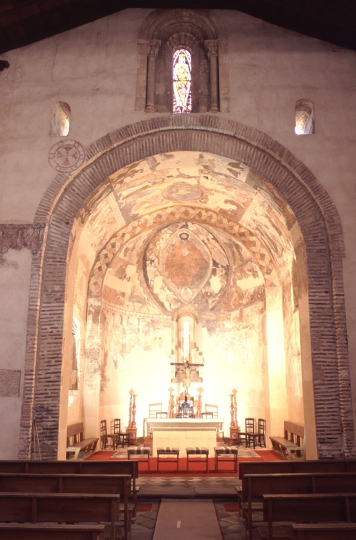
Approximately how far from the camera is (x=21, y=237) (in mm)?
10625

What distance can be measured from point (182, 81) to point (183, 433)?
9.13 m

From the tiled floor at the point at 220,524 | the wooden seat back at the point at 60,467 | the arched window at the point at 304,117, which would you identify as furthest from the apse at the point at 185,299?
the wooden seat back at the point at 60,467

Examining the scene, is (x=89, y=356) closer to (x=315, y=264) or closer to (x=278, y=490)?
(x=315, y=264)

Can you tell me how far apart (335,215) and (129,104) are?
534cm

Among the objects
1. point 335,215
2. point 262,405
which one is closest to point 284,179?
point 335,215

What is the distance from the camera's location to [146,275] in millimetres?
17422

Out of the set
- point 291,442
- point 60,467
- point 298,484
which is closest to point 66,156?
point 60,467

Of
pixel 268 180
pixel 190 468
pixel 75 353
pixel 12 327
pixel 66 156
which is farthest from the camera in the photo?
pixel 75 353

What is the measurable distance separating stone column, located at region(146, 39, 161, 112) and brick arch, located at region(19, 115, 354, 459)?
0.42 metres

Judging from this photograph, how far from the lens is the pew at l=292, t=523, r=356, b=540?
395 cm

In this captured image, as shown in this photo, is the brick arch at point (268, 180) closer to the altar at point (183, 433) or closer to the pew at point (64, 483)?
the pew at point (64, 483)

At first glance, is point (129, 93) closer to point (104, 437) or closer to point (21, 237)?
point (21, 237)

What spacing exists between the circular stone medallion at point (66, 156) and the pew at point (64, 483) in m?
6.82

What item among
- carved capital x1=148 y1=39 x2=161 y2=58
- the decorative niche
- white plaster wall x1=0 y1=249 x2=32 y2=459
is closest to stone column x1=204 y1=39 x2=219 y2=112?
the decorative niche
